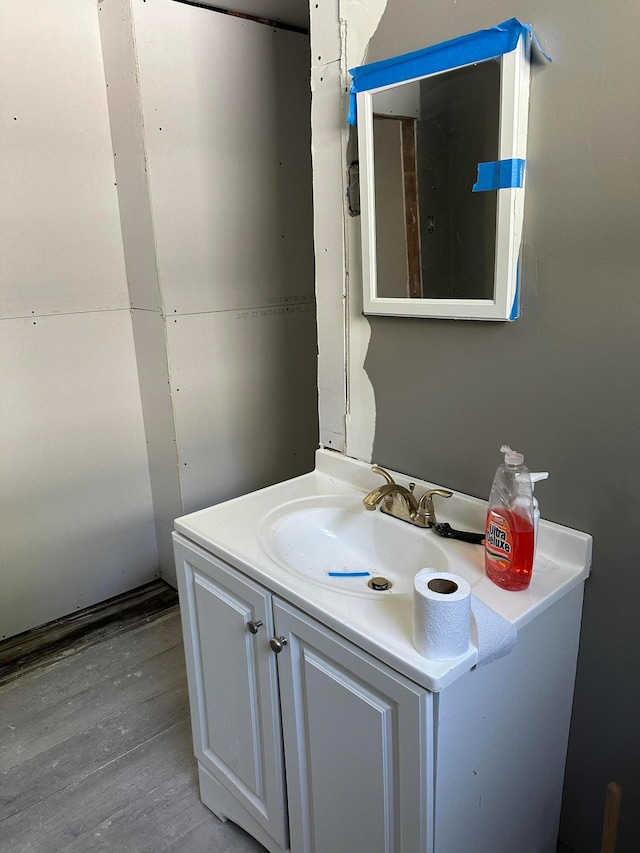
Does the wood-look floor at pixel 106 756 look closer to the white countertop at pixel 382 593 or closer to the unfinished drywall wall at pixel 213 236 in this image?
the unfinished drywall wall at pixel 213 236

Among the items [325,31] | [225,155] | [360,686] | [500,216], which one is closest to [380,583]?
[360,686]

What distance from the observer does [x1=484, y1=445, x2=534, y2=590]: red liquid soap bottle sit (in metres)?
1.09

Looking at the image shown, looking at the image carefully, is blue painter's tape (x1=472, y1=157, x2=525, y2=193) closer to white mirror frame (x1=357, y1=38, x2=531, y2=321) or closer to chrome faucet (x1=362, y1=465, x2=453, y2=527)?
white mirror frame (x1=357, y1=38, x2=531, y2=321)

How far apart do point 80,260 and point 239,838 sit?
6.32 ft

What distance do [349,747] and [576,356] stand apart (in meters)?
0.80

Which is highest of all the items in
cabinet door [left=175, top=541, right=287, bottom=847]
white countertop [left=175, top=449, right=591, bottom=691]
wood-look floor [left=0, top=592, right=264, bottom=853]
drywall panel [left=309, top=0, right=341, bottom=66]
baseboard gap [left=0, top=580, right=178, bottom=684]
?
drywall panel [left=309, top=0, right=341, bottom=66]

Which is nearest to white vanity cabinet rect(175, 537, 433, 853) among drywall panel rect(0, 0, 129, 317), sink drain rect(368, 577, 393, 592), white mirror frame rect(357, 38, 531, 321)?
sink drain rect(368, 577, 393, 592)

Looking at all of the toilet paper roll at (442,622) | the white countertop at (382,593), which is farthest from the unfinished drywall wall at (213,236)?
the toilet paper roll at (442,622)

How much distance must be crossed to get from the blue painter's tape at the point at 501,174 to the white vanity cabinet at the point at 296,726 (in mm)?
852

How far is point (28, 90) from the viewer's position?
2.07m

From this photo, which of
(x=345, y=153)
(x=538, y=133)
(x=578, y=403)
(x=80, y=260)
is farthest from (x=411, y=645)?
(x=80, y=260)

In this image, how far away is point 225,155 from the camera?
2.35m

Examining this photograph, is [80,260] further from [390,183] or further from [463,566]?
[463,566]

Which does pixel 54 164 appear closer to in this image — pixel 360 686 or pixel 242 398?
pixel 242 398
